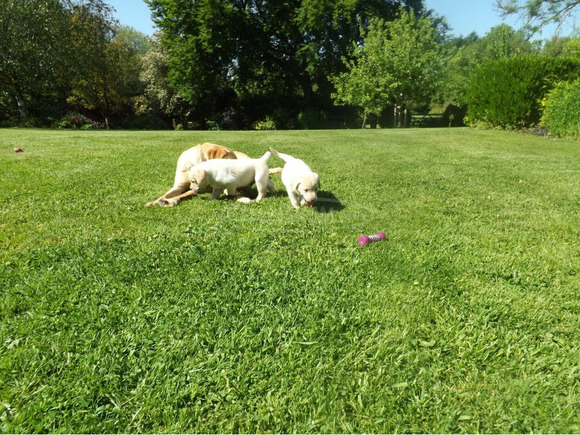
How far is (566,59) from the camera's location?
14.4 metres

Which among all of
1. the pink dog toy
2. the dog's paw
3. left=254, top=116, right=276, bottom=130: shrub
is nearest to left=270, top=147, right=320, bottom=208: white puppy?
the pink dog toy

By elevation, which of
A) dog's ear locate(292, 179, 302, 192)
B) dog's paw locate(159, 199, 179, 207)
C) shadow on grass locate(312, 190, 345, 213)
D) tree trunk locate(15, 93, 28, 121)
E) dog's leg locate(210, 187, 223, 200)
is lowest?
shadow on grass locate(312, 190, 345, 213)

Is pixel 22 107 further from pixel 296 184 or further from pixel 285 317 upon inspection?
pixel 285 317

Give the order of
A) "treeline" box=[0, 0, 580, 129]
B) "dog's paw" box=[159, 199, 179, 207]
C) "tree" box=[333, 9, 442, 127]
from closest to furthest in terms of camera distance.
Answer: "dog's paw" box=[159, 199, 179, 207], "treeline" box=[0, 0, 580, 129], "tree" box=[333, 9, 442, 127]

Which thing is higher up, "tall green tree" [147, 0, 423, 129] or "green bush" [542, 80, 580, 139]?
"tall green tree" [147, 0, 423, 129]

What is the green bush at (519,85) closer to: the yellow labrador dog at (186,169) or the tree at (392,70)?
the tree at (392,70)

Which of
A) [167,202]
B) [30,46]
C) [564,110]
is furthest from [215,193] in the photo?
[30,46]

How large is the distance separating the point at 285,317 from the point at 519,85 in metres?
16.8

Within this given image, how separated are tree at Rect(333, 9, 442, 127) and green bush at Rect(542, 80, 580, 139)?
1266 cm

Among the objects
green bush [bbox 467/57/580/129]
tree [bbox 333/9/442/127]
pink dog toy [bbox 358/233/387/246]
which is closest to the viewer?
pink dog toy [bbox 358/233/387/246]

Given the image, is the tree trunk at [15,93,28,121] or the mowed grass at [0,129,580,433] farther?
the tree trunk at [15,93,28,121]

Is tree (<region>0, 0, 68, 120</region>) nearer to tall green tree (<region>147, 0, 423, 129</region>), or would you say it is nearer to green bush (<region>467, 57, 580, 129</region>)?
tall green tree (<region>147, 0, 423, 129</region>)

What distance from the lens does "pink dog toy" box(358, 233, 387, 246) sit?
10.9 ft

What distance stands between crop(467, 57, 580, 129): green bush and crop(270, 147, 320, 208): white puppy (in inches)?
580
